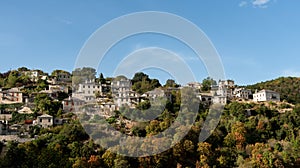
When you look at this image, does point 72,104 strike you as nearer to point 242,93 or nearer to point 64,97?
point 64,97

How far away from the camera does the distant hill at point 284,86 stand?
4778 centimetres

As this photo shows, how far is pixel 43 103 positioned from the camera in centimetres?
2981

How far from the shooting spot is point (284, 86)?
2048 inches

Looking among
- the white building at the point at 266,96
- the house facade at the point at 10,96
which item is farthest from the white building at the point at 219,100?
the house facade at the point at 10,96

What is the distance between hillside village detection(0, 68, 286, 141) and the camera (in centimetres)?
2720

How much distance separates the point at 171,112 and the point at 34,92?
1394cm

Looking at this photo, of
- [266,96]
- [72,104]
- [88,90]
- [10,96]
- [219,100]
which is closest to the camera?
[72,104]

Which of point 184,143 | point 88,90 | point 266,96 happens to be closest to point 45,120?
point 88,90

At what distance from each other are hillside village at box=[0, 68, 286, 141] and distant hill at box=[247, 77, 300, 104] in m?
8.57

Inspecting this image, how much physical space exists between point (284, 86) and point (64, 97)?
105ft

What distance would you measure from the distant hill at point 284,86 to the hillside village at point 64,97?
8571mm

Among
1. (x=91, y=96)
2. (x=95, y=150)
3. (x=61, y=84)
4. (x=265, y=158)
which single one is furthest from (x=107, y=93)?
(x=265, y=158)

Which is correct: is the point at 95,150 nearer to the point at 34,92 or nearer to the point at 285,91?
the point at 34,92

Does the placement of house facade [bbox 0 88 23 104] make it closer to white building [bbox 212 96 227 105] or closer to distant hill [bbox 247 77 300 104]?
white building [bbox 212 96 227 105]
